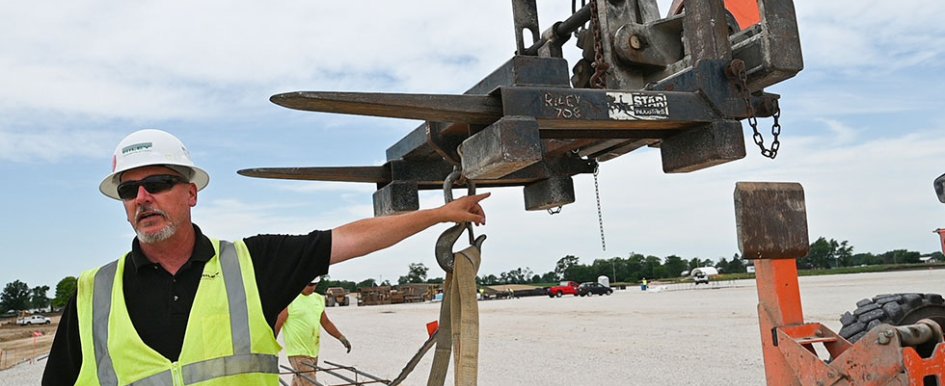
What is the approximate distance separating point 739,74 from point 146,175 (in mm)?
2169

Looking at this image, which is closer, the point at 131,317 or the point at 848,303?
the point at 131,317

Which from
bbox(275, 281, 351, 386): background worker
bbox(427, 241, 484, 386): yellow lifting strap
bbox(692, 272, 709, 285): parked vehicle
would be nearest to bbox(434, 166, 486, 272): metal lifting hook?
bbox(427, 241, 484, 386): yellow lifting strap

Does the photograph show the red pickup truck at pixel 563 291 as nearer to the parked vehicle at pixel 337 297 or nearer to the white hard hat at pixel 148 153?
the parked vehicle at pixel 337 297

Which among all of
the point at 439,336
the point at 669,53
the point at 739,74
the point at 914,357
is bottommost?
the point at 914,357

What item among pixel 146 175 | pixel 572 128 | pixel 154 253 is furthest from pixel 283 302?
pixel 572 128

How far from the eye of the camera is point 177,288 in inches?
116

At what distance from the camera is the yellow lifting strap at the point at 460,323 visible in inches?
105

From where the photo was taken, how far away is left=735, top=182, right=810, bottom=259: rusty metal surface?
318 cm

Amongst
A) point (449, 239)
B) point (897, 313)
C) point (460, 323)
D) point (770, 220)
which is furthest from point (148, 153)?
point (897, 313)

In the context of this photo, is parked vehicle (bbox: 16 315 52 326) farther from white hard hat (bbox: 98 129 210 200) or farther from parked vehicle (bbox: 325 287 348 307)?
white hard hat (bbox: 98 129 210 200)

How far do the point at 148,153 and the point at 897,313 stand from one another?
381 cm

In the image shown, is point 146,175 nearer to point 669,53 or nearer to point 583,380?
point 669,53

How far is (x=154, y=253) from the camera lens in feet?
9.89

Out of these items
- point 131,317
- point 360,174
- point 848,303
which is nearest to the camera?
point 131,317
